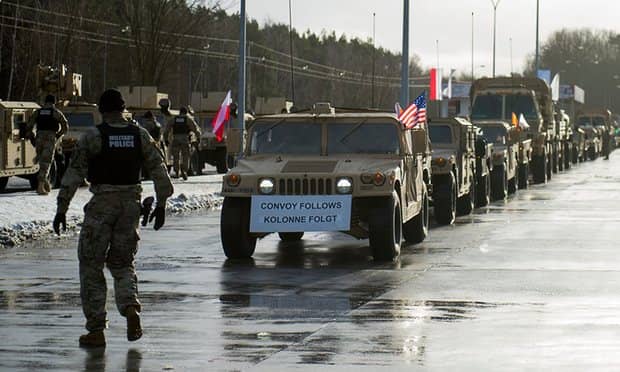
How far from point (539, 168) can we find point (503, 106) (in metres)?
1.91

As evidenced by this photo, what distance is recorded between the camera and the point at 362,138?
Answer: 64.4ft

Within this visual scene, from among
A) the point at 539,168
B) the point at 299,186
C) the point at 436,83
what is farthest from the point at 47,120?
the point at 436,83

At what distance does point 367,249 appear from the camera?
2062 cm

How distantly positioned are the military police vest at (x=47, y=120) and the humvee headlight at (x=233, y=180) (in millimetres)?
11860

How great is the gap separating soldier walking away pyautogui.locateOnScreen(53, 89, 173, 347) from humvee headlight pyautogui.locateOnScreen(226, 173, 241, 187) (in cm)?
667

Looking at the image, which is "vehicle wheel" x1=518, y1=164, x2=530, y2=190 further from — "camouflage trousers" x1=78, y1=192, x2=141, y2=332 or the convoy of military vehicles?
"camouflage trousers" x1=78, y1=192, x2=141, y2=332

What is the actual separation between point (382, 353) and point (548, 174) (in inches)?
1456

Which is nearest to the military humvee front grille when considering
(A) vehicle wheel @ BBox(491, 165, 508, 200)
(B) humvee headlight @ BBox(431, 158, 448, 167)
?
(B) humvee headlight @ BBox(431, 158, 448, 167)

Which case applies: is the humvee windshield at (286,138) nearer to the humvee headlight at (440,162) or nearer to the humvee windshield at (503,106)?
the humvee headlight at (440,162)

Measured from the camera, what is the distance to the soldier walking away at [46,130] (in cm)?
2977

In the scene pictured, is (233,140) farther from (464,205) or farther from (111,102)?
(464,205)

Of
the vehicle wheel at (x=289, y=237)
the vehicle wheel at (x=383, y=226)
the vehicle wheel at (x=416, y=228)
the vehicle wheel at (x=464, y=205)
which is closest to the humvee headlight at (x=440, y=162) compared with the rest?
the vehicle wheel at (x=464, y=205)

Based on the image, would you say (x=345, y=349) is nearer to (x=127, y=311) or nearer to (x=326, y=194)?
(x=127, y=311)

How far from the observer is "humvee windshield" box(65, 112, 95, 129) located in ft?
125
